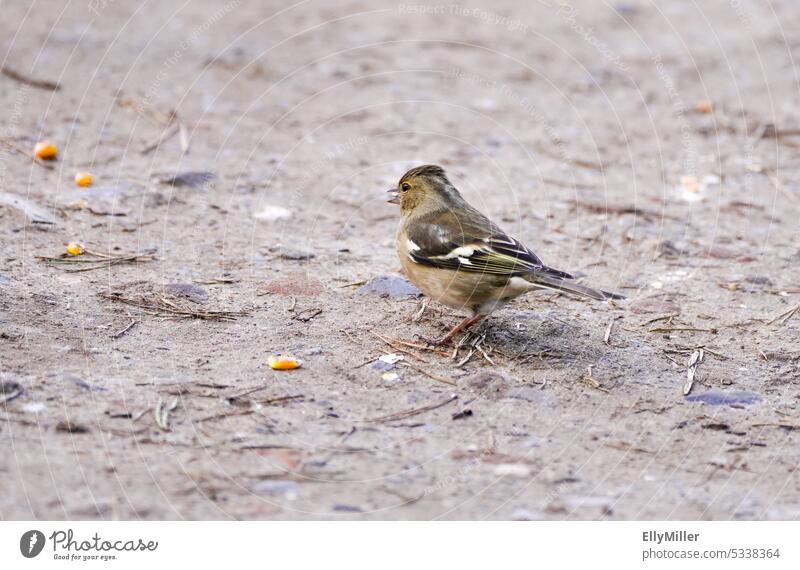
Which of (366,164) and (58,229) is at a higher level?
(366,164)

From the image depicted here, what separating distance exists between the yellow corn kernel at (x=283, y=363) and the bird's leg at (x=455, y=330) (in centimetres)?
88

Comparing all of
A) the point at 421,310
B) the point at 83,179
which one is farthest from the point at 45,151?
the point at 421,310

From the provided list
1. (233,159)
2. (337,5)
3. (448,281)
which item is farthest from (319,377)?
(337,5)

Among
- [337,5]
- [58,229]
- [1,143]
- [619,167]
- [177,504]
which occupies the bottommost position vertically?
[177,504]

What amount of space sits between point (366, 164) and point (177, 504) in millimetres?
4994

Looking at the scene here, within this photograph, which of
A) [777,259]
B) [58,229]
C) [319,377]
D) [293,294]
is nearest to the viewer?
[319,377]

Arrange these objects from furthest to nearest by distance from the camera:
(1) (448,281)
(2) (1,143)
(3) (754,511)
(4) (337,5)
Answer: (4) (337,5), (2) (1,143), (1) (448,281), (3) (754,511)

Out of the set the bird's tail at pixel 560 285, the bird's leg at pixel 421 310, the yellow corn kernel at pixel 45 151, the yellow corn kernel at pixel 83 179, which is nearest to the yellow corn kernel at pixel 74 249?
the yellow corn kernel at pixel 83 179

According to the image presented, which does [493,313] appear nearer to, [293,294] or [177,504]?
[293,294]

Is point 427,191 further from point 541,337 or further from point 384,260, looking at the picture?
point 541,337

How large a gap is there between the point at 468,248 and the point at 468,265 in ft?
0.49

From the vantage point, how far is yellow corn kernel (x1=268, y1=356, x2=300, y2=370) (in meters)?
4.98

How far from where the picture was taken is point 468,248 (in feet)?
18.4

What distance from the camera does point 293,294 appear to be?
605cm
